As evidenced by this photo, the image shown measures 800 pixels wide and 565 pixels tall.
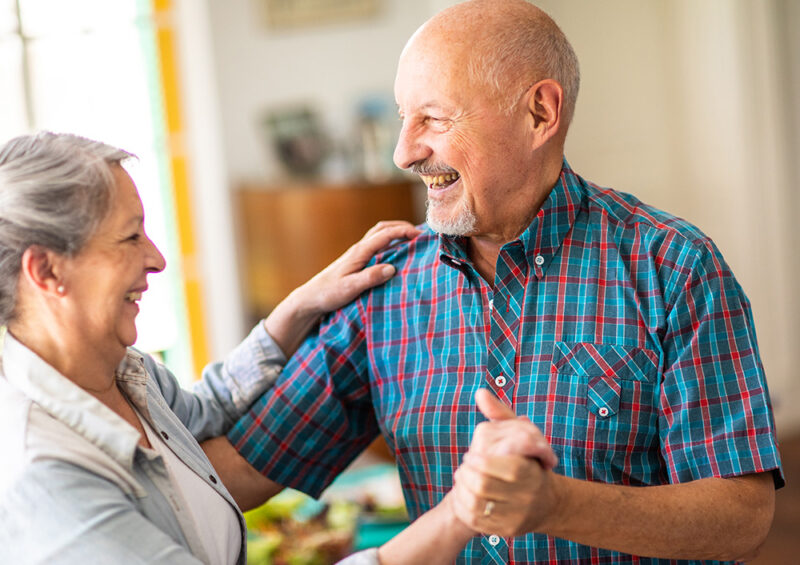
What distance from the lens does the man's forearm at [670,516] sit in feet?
4.20

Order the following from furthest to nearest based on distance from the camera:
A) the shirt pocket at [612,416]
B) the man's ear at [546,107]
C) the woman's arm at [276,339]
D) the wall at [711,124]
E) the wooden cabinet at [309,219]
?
the wooden cabinet at [309,219]
the wall at [711,124]
the woman's arm at [276,339]
the man's ear at [546,107]
the shirt pocket at [612,416]

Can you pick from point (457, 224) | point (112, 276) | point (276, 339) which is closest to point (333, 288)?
point (276, 339)

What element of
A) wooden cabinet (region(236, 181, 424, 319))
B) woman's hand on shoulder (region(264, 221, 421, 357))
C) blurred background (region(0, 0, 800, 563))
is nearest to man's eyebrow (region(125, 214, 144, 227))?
woman's hand on shoulder (region(264, 221, 421, 357))

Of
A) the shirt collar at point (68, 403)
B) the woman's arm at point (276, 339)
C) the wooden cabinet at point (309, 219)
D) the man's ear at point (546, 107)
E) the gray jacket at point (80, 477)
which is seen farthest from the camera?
the wooden cabinet at point (309, 219)

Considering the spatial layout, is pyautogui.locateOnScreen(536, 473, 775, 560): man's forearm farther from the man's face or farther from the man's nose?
the man's nose

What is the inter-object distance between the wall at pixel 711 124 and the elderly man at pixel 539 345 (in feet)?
8.92

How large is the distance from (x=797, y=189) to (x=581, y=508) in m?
3.96

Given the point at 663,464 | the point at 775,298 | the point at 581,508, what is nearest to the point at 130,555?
the point at 581,508

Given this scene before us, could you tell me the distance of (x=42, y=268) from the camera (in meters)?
1.21

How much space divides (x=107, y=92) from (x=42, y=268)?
3757mm

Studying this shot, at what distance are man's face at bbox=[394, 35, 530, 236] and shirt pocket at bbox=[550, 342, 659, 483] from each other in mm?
331

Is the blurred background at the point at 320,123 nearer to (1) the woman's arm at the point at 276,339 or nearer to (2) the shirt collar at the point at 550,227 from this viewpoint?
(1) the woman's arm at the point at 276,339

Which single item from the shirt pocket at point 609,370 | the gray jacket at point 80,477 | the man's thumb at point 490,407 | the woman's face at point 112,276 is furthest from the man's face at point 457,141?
the gray jacket at point 80,477

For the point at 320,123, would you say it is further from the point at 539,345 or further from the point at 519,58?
the point at 539,345
